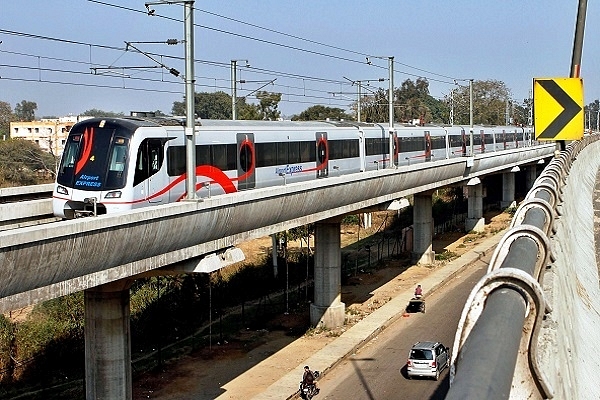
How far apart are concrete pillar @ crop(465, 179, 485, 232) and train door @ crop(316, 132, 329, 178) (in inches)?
1476

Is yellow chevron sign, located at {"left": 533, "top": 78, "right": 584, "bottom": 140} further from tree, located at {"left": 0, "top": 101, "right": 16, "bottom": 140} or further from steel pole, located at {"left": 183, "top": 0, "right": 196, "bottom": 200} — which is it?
tree, located at {"left": 0, "top": 101, "right": 16, "bottom": 140}

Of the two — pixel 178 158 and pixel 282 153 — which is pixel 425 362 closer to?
pixel 282 153

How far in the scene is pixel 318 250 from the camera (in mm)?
37375

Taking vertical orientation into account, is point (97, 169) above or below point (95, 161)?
below

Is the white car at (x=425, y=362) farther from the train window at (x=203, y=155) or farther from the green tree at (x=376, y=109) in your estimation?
the green tree at (x=376, y=109)

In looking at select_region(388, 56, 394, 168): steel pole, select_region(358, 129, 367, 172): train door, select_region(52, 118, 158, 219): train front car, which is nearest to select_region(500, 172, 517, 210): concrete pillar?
select_region(388, 56, 394, 168): steel pole

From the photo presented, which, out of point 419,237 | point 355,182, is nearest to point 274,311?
point 355,182

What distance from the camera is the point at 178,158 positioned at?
69.9 feet

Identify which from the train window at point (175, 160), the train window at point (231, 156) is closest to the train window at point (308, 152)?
the train window at point (231, 156)

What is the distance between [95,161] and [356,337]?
1722 centimetres

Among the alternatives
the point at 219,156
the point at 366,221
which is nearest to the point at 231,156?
the point at 219,156

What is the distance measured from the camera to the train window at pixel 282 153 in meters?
27.8

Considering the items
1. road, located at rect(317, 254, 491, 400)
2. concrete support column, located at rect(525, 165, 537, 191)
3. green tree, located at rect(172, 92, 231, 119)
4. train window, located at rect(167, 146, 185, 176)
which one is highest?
green tree, located at rect(172, 92, 231, 119)

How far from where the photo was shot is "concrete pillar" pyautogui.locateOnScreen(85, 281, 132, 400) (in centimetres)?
2042
